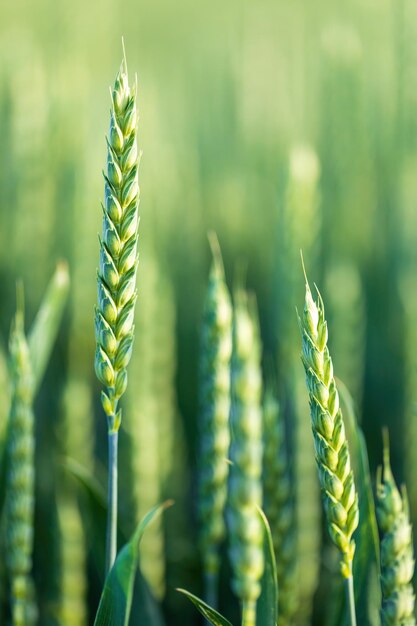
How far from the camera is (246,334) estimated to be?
0.98m

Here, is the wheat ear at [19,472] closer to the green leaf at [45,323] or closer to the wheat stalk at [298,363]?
the green leaf at [45,323]

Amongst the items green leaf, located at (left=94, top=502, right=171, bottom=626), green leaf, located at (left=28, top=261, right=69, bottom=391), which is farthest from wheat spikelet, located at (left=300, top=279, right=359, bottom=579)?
green leaf, located at (left=28, top=261, right=69, bottom=391)

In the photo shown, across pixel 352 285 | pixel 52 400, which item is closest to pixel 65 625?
pixel 52 400

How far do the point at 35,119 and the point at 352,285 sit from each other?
779mm

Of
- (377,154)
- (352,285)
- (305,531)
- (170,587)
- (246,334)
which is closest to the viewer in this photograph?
(246,334)

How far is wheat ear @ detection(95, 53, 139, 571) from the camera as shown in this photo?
0.79 metres

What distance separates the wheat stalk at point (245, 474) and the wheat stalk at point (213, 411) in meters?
0.06

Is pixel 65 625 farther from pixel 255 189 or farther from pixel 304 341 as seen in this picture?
A: pixel 255 189

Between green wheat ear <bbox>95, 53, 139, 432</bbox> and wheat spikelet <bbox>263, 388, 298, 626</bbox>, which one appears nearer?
green wheat ear <bbox>95, 53, 139, 432</bbox>

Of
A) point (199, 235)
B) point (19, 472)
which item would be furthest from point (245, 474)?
point (199, 235)

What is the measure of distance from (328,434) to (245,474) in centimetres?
21

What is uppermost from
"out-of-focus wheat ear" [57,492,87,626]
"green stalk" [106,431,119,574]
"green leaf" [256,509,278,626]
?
"green stalk" [106,431,119,574]

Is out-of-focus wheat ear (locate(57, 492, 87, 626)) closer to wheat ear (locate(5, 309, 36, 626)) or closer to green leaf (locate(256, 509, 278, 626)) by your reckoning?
wheat ear (locate(5, 309, 36, 626))

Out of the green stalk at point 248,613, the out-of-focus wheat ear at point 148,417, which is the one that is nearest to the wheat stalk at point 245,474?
the green stalk at point 248,613
